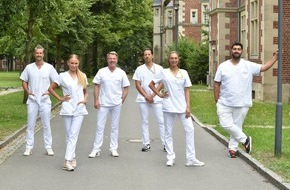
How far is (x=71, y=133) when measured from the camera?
10.5m

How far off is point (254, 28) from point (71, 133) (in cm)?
2128

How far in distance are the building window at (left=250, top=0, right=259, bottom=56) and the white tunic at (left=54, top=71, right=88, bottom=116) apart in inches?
794

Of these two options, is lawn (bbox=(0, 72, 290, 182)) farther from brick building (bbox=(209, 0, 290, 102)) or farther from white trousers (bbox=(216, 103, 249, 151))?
brick building (bbox=(209, 0, 290, 102))

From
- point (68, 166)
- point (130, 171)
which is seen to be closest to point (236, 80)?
point (130, 171)

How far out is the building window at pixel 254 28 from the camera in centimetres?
3007

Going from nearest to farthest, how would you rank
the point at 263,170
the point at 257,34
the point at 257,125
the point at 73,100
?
the point at 263,170 < the point at 73,100 < the point at 257,125 < the point at 257,34

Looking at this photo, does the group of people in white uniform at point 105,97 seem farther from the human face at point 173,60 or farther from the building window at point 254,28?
the building window at point 254,28

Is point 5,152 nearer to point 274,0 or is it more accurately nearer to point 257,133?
point 257,133

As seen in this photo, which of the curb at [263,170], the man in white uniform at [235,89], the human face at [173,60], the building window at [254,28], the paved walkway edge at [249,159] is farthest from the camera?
the building window at [254,28]

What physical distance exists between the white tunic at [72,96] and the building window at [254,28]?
20166mm

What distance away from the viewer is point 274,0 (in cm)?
2781

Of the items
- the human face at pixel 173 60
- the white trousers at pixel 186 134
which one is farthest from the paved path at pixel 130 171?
the human face at pixel 173 60

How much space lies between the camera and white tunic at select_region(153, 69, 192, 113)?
35.2 feet

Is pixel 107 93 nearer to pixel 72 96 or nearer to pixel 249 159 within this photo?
pixel 72 96
